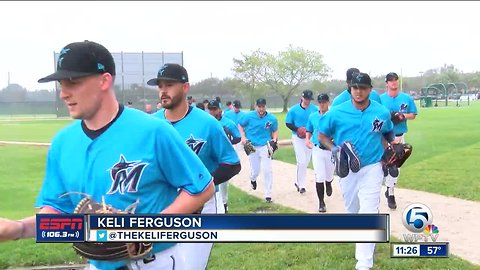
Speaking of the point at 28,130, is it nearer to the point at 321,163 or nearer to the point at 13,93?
the point at 13,93

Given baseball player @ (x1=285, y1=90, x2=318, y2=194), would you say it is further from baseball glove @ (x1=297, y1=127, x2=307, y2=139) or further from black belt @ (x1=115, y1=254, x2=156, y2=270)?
black belt @ (x1=115, y1=254, x2=156, y2=270)

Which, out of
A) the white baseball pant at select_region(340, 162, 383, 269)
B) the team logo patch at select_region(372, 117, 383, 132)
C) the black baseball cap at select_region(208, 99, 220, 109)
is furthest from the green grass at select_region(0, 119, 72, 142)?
the team logo patch at select_region(372, 117, 383, 132)

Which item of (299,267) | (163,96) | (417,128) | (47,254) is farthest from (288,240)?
(417,128)

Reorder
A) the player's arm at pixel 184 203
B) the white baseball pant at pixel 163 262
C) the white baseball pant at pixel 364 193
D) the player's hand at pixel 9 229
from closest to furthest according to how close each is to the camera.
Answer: the player's hand at pixel 9 229 → the player's arm at pixel 184 203 → the white baseball pant at pixel 163 262 → the white baseball pant at pixel 364 193

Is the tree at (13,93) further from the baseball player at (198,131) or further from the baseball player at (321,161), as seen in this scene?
the baseball player at (321,161)

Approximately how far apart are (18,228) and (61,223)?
264 mm

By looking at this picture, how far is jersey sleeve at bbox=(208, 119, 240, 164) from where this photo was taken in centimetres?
322

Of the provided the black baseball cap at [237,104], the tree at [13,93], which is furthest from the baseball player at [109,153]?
the black baseball cap at [237,104]

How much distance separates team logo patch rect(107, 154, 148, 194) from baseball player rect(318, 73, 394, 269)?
8.22ft

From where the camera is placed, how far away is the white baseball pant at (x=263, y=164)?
23.9 feet

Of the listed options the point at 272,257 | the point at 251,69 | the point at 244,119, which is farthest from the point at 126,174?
the point at 244,119

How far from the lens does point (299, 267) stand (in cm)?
417

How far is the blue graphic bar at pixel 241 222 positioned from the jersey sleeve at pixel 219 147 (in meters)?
0.65

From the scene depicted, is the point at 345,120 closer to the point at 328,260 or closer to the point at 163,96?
the point at 328,260
